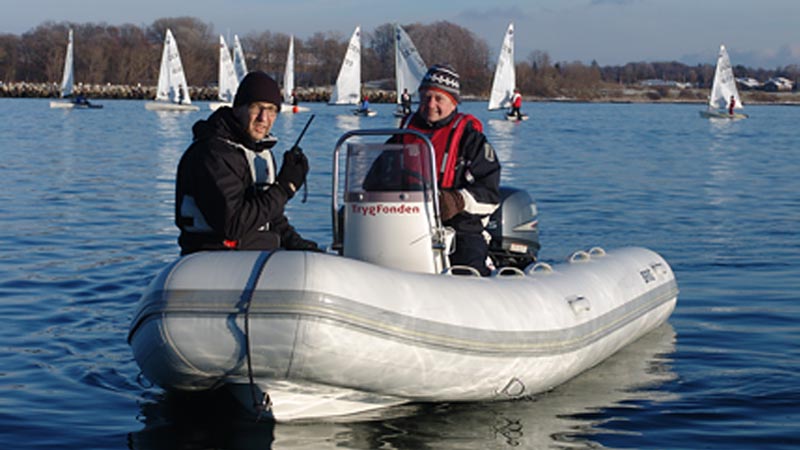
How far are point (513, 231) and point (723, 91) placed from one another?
48098 mm

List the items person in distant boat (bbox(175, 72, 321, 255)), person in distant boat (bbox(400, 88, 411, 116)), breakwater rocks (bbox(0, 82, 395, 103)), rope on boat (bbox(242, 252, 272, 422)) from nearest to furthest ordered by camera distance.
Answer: rope on boat (bbox(242, 252, 272, 422)) < person in distant boat (bbox(175, 72, 321, 255)) < person in distant boat (bbox(400, 88, 411, 116)) < breakwater rocks (bbox(0, 82, 395, 103))

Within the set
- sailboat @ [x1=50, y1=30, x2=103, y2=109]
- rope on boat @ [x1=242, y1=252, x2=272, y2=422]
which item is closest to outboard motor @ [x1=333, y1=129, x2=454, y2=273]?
rope on boat @ [x1=242, y1=252, x2=272, y2=422]

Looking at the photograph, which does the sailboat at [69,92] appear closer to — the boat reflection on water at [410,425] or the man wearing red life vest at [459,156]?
the man wearing red life vest at [459,156]

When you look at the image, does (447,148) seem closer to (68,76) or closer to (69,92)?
(68,76)

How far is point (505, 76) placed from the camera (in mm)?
48500

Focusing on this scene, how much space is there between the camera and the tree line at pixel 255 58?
103 meters

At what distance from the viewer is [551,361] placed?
615 centimetres

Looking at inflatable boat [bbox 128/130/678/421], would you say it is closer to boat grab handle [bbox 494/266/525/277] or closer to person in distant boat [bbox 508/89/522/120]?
boat grab handle [bbox 494/266/525/277]

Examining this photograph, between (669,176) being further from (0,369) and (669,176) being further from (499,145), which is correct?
(0,369)

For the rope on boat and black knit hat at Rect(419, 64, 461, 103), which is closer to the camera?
the rope on boat

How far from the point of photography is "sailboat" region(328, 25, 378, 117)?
5272 centimetres

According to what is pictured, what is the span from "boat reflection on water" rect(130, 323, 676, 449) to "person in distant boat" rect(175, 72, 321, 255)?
2.91 ft

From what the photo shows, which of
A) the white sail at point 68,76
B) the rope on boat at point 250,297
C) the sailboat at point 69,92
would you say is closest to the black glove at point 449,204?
the rope on boat at point 250,297

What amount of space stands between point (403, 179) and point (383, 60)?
425 feet
